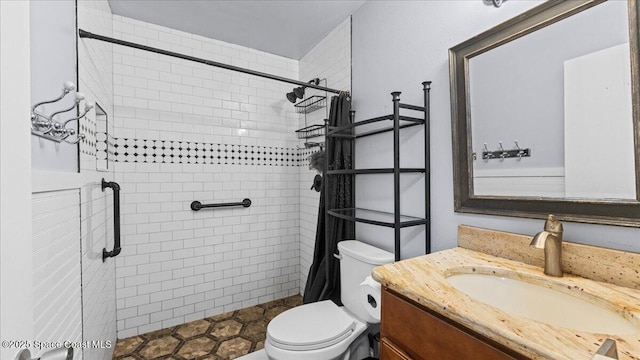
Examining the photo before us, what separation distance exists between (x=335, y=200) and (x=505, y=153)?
3.58 feet

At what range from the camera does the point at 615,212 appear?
831 mm

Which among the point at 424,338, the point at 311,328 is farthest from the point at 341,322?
the point at 424,338

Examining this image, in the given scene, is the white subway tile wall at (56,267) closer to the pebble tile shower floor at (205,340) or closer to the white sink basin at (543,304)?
the pebble tile shower floor at (205,340)

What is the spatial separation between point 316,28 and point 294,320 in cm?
213

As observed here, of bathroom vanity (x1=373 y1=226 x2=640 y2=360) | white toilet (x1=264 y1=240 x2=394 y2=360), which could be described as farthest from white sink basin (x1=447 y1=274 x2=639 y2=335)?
white toilet (x1=264 y1=240 x2=394 y2=360)

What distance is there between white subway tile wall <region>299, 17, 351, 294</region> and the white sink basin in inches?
61.5

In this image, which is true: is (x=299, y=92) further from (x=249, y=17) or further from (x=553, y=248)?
(x=553, y=248)

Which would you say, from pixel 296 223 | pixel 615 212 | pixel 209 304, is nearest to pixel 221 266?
pixel 209 304

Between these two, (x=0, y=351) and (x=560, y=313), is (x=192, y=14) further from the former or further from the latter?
(x=560, y=313)

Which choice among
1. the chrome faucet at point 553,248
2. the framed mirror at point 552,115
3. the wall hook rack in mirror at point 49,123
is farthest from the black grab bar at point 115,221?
the chrome faucet at point 553,248

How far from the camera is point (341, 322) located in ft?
4.80

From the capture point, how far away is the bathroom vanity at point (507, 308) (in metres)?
0.55

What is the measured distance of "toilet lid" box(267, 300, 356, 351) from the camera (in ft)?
4.24

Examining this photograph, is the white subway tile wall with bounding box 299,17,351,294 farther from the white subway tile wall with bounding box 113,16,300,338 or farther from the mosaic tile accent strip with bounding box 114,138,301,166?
the mosaic tile accent strip with bounding box 114,138,301,166
